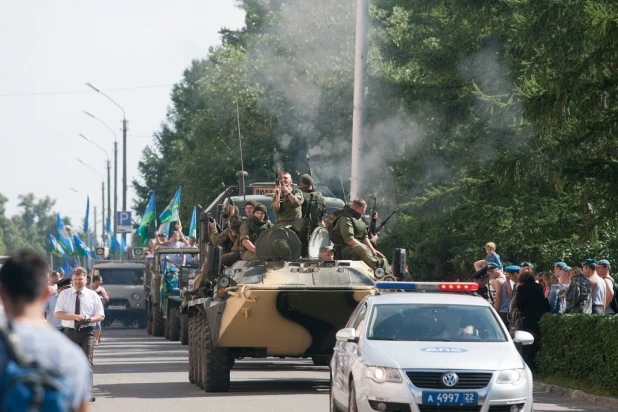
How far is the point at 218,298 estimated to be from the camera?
17.9m

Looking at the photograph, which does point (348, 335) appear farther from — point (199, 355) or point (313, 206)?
point (313, 206)

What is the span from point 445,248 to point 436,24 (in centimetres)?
668

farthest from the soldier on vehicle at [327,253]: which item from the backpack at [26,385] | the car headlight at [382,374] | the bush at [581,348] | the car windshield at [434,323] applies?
the backpack at [26,385]

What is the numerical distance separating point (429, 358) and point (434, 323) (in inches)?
38.2

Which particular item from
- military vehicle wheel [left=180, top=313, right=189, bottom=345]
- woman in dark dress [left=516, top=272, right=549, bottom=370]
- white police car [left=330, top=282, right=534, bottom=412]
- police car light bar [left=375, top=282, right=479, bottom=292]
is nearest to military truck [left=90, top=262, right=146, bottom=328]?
military vehicle wheel [left=180, top=313, right=189, bottom=345]

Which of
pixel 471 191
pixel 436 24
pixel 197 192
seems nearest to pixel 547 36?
pixel 471 191

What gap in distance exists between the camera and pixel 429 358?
11.8 m

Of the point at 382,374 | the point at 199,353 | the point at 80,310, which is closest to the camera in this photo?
the point at 382,374

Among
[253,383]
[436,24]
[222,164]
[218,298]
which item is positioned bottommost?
[253,383]

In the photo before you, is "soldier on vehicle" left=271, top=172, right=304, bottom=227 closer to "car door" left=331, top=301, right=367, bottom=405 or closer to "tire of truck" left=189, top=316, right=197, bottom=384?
"tire of truck" left=189, top=316, right=197, bottom=384

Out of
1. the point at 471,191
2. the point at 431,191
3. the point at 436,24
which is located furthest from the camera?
the point at 436,24

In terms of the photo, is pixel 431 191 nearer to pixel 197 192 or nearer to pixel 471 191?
pixel 471 191

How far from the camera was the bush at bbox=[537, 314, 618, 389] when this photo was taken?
16516 millimetres

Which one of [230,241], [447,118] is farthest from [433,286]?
[447,118]
